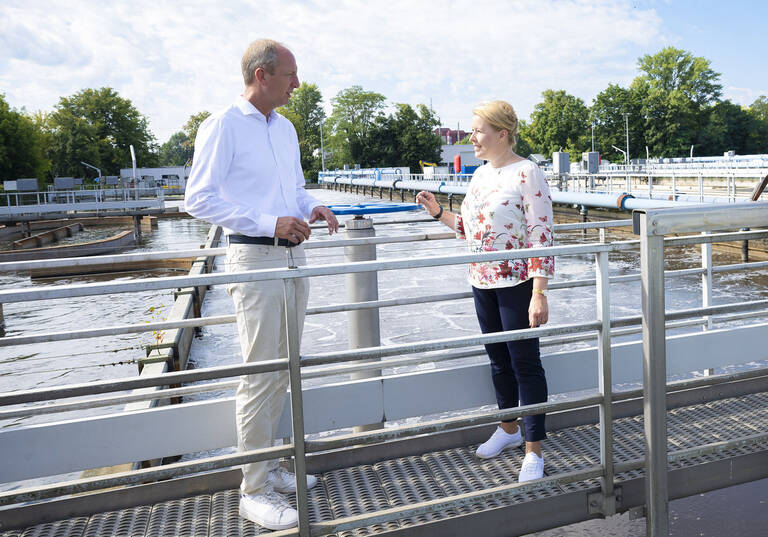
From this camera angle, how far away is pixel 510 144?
2703 millimetres

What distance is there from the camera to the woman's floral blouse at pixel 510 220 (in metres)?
2.55

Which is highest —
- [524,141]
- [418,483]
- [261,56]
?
[524,141]

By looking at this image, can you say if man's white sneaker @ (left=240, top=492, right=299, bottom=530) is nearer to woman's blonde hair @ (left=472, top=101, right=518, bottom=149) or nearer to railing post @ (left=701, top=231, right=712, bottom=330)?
woman's blonde hair @ (left=472, top=101, right=518, bottom=149)

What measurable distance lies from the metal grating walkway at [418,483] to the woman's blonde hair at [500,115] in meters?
1.23

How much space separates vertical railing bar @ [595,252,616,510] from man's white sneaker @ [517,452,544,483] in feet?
0.72

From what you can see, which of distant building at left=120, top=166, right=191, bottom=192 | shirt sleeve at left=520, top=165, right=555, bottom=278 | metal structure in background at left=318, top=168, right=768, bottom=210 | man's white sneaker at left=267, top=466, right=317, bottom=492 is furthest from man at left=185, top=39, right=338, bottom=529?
distant building at left=120, top=166, right=191, bottom=192

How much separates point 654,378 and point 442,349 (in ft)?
2.22

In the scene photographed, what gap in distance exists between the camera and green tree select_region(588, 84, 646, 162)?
69250mm

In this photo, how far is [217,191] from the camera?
2.31 metres

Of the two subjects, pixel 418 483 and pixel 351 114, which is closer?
pixel 418 483

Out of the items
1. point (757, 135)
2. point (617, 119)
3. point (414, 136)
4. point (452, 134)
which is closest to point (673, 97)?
point (617, 119)

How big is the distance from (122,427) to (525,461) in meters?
1.44

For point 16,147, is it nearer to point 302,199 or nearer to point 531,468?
point 302,199

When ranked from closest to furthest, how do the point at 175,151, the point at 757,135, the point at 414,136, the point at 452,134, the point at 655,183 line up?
the point at 655,183
the point at 757,135
the point at 414,136
the point at 452,134
the point at 175,151
